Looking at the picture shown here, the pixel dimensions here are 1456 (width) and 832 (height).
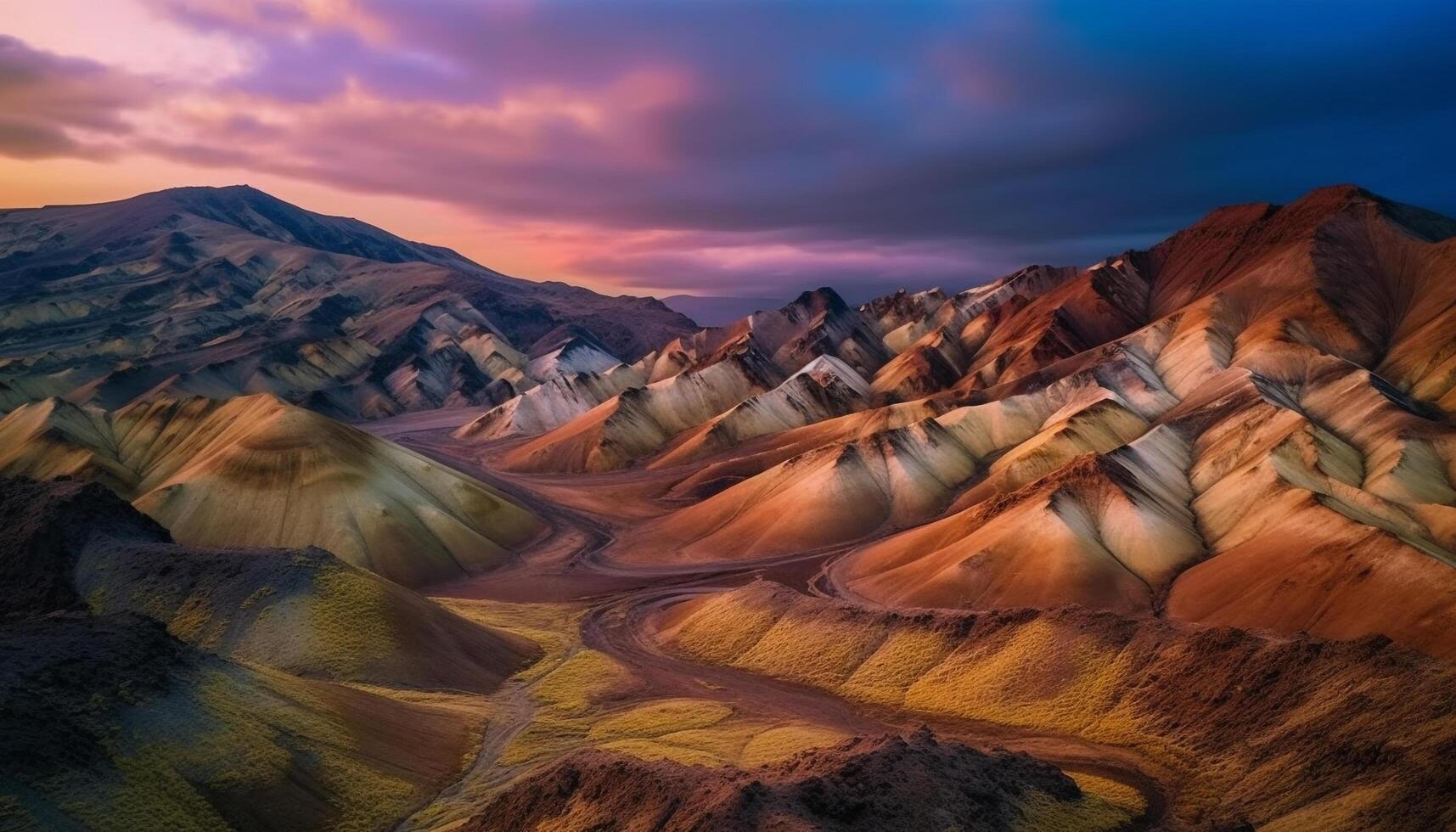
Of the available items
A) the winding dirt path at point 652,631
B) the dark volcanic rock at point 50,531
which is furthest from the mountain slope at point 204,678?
the winding dirt path at point 652,631

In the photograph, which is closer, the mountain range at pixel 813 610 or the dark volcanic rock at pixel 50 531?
the mountain range at pixel 813 610

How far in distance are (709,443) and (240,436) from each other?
73321mm

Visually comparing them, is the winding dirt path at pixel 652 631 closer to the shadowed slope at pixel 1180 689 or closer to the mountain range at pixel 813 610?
the mountain range at pixel 813 610

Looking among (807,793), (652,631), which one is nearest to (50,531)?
(652,631)

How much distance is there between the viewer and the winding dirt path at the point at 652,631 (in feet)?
155

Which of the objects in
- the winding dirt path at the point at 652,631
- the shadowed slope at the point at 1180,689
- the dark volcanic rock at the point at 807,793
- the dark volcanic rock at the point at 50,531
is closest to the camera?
the dark volcanic rock at the point at 807,793

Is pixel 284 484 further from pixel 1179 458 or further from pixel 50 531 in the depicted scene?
pixel 1179 458

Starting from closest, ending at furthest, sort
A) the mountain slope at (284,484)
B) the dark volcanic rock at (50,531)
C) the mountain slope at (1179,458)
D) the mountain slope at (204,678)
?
1. the mountain slope at (204,678)
2. the dark volcanic rock at (50,531)
3. the mountain slope at (1179,458)
4. the mountain slope at (284,484)

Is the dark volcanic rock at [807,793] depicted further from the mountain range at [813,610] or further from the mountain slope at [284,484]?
the mountain slope at [284,484]

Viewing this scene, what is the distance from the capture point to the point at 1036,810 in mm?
34906

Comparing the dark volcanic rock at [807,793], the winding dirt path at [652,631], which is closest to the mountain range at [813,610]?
the dark volcanic rock at [807,793]

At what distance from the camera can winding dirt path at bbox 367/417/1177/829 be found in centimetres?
4731

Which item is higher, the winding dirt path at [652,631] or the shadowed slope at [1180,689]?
the shadowed slope at [1180,689]

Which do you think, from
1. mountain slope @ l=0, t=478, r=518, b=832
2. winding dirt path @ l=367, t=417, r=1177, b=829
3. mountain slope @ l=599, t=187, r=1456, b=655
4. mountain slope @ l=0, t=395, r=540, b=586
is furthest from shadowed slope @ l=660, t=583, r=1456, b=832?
mountain slope @ l=0, t=395, r=540, b=586
